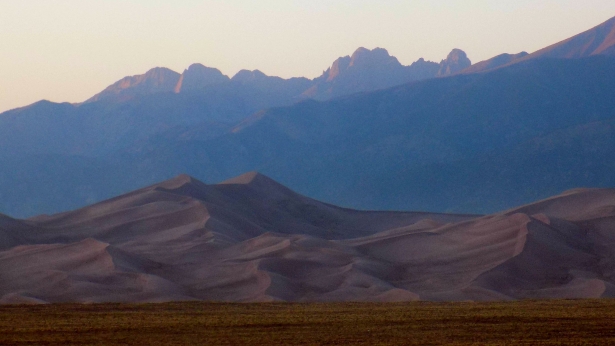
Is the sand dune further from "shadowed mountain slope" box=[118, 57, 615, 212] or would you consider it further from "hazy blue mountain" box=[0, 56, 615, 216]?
"hazy blue mountain" box=[0, 56, 615, 216]

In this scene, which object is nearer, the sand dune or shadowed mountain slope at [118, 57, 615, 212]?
the sand dune

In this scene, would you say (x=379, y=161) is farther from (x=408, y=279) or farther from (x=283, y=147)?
(x=408, y=279)

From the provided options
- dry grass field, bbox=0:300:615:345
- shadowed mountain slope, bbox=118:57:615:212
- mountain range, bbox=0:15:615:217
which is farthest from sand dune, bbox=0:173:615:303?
mountain range, bbox=0:15:615:217

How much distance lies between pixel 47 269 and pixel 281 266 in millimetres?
12003

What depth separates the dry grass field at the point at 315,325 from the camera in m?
19.6

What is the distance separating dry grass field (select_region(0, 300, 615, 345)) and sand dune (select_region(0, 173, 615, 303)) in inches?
541

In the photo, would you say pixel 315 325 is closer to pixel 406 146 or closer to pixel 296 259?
pixel 296 259

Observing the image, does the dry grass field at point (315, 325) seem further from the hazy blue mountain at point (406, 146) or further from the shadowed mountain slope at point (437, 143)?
the hazy blue mountain at point (406, 146)

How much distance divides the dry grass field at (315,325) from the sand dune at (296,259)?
1373cm

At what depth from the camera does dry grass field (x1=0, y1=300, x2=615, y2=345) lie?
19.6 metres

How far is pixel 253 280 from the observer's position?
4553 centimetres

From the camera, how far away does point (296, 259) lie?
49.7 m

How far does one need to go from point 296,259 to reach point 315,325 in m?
27.4

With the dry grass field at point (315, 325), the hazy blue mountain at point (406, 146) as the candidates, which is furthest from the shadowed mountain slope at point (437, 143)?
the dry grass field at point (315, 325)
